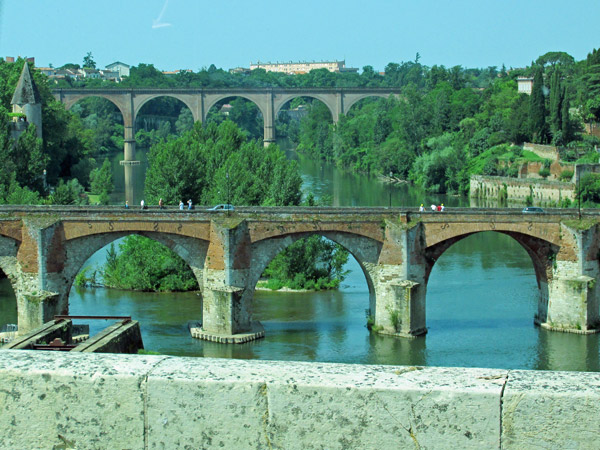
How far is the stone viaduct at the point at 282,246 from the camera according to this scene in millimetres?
33469

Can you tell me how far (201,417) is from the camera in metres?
4.14

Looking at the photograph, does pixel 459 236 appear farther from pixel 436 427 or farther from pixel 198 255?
pixel 436 427

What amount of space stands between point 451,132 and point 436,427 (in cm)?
8872

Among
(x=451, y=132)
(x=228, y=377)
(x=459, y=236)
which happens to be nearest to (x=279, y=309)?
(x=459, y=236)

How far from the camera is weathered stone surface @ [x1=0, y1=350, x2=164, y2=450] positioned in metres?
4.18

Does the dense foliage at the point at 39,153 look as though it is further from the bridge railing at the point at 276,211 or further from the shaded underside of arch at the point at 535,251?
the shaded underside of arch at the point at 535,251

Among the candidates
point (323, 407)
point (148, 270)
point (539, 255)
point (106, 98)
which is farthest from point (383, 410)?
point (106, 98)

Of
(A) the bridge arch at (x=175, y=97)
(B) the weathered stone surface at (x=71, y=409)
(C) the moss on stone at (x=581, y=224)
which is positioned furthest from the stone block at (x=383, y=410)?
(A) the bridge arch at (x=175, y=97)

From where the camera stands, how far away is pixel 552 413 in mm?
3910

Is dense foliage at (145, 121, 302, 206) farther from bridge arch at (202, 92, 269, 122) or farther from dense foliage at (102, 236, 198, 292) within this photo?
bridge arch at (202, 92, 269, 122)

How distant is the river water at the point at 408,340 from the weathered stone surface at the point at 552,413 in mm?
25363

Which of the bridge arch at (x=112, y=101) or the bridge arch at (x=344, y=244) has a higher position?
the bridge arch at (x=112, y=101)

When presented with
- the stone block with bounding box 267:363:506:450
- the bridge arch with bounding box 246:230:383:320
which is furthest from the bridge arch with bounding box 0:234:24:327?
the stone block with bounding box 267:363:506:450

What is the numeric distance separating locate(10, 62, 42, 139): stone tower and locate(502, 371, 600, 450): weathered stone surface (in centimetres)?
6399
